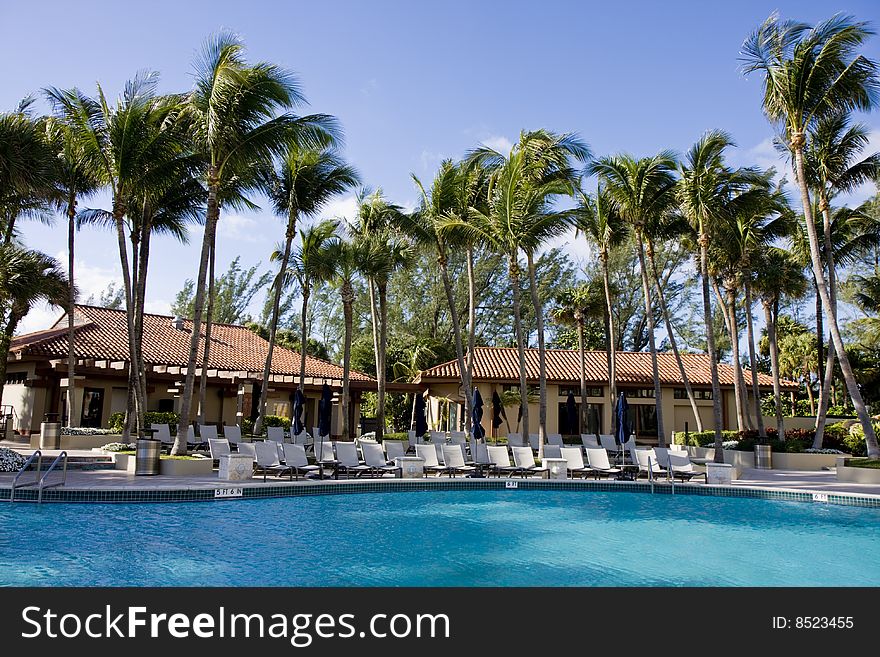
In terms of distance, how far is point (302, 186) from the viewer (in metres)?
20.9

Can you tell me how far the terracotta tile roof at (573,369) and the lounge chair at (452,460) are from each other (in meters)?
12.0

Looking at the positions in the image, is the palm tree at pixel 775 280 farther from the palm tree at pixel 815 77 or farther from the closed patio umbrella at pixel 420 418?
the closed patio umbrella at pixel 420 418

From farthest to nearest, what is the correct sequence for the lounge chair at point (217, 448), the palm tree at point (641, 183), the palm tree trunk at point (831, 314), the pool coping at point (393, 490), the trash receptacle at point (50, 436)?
the palm tree at point (641, 183)
the trash receptacle at point (50, 436)
the palm tree trunk at point (831, 314)
the lounge chair at point (217, 448)
the pool coping at point (393, 490)

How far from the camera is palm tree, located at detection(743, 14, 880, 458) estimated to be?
51.9ft

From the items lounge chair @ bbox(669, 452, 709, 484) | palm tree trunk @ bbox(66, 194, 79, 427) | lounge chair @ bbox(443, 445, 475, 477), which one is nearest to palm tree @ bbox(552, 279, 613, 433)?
lounge chair @ bbox(669, 452, 709, 484)

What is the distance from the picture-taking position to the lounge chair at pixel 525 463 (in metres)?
14.9

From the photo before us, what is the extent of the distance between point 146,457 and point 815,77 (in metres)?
17.9

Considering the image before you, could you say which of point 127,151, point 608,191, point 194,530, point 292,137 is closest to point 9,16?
point 127,151

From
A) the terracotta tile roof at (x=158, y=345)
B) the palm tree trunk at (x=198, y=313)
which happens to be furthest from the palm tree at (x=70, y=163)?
the palm tree trunk at (x=198, y=313)

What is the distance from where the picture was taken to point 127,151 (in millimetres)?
14867

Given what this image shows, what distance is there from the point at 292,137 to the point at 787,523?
1304 centimetres

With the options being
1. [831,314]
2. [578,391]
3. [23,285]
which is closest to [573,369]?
[578,391]

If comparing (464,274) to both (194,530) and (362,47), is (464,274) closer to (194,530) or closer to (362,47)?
(362,47)
